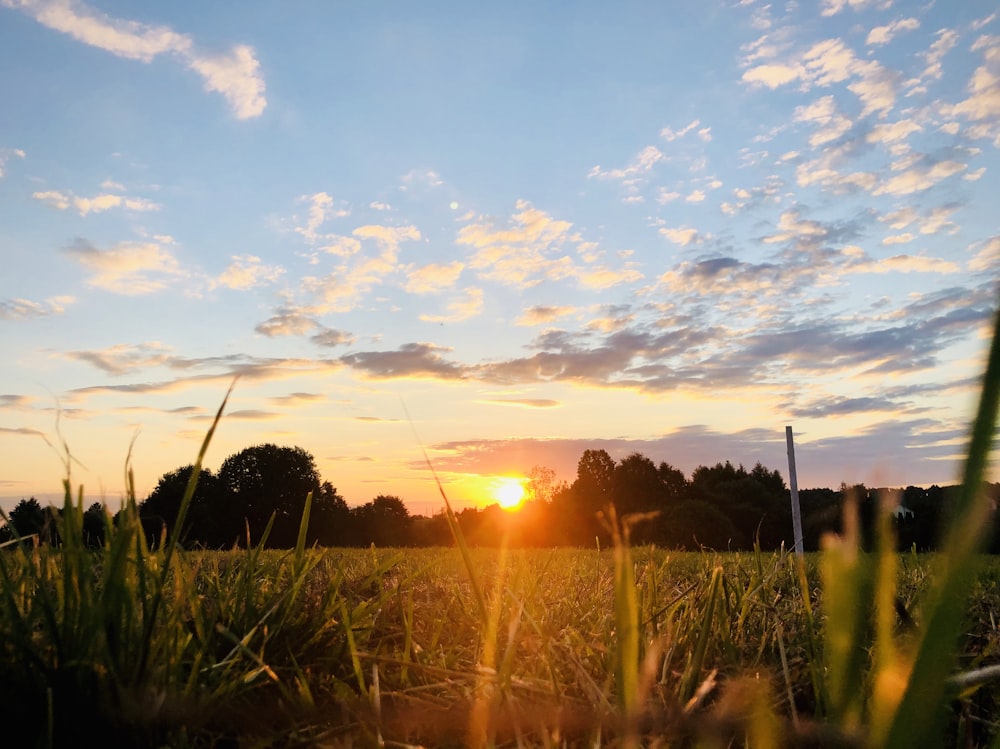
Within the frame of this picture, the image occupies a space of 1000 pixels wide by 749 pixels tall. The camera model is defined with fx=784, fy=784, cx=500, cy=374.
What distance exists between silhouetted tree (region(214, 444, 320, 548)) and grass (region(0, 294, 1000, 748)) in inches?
1179

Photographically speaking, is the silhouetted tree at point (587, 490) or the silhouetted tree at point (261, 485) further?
the silhouetted tree at point (261, 485)

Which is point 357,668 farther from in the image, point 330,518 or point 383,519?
point 330,518

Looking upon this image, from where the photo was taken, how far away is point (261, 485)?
3212 centimetres

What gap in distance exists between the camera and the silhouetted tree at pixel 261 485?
1239 inches

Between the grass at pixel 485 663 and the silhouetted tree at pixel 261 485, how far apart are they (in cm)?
2994

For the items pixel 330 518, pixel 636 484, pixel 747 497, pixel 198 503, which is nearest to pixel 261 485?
pixel 330 518

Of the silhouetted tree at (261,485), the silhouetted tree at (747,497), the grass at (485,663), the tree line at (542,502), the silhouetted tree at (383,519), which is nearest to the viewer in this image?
the grass at (485,663)

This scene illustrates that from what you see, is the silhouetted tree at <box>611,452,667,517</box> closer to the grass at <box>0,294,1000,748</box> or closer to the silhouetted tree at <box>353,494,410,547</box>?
the silhouetted tree at <box>353,494,410,547</box>

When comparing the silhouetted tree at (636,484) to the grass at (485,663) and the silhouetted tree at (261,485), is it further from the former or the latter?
the grass at (485,663)

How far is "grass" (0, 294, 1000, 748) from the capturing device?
1.49 ft

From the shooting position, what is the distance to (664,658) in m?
1.70

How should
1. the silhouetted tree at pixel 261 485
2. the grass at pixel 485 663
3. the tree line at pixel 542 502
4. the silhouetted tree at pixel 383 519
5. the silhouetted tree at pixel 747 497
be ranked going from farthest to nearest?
the silhouetted tree at pixel 261 485 → the silhouetted tree at pixel 383 519 → the silhouetted tree at pixel 747 497 → the tree line at pixel 542 502 → the grass at pixel 485 663

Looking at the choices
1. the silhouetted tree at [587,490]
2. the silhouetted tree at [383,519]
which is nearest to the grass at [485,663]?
the silhouetted tree at [587,490]

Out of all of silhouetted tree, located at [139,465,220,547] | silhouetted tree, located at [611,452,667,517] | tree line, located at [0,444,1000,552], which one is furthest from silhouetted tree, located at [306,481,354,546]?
silhouetted tree, located at [611,452,667,517]
